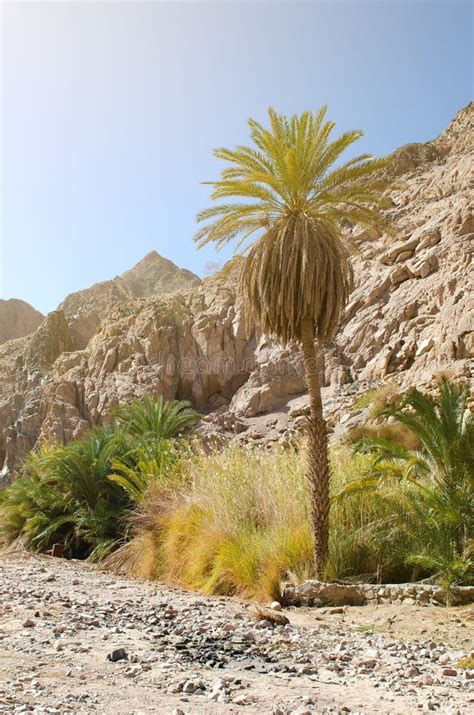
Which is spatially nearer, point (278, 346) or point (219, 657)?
point (219, 657)

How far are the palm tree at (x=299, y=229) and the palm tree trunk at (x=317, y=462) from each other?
0.02 m

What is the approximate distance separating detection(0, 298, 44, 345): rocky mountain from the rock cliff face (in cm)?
3300

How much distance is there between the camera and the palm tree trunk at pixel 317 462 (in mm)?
8367

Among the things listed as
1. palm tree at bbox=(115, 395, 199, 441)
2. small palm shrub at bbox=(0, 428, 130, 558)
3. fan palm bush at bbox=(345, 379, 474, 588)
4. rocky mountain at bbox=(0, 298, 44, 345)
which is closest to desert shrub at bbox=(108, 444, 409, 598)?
fan palm bush at bbox=(345, 379, 474, 588)

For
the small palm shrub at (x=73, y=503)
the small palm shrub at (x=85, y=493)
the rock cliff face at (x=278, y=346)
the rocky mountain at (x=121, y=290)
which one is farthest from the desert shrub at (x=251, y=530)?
the rocky mountain at (x=121, y=290)

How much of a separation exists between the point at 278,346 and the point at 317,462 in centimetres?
2312

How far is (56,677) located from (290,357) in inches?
1092

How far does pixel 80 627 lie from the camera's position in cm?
588

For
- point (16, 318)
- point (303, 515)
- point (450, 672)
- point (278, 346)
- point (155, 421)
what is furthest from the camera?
point (16, 318)

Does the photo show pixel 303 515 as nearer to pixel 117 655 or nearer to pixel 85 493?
pixel 117 655

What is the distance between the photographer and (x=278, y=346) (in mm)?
31812

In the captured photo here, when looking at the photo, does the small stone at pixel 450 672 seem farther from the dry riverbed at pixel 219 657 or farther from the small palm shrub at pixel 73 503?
the small palm shrub at pixel 73 503

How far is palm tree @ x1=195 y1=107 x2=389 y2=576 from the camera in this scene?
30.3 feet

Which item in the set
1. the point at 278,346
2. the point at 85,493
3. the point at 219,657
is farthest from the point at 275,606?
the point at 278,346
